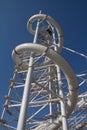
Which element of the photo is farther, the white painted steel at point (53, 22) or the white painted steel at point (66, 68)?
the white painted steel at point (53, 22)

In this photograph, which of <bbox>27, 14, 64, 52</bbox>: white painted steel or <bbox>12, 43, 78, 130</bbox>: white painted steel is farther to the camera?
<bbox>27, 14, 64, 52</bbox>: white painted steel

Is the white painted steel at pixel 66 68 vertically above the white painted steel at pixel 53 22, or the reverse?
the white painted steel at pixel 53 22

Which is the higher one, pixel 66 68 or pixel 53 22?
pixel 53 22

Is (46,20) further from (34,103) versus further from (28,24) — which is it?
(34,103)

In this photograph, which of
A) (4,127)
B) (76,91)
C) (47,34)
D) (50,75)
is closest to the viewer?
(76,91)

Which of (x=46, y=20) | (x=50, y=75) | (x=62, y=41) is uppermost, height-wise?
(x=46, y=20)

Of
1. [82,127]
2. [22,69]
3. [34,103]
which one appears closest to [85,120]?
[82,127]

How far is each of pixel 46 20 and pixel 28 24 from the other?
2219 mm

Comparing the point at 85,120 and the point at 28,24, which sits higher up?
the point at 28,24

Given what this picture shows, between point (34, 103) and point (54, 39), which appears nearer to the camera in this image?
point (34, 103)

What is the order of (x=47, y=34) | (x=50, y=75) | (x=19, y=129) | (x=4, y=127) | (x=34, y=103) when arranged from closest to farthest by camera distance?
(x=19, y=129), (x=4, y=127), (x=34, y=103), (x=50, y=75), (x=47, y=34)

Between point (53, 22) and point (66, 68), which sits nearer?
point (66, 68)

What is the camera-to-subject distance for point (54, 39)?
20188 millimetres

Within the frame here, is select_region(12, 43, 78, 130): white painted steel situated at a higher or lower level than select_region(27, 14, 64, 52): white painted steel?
lower
